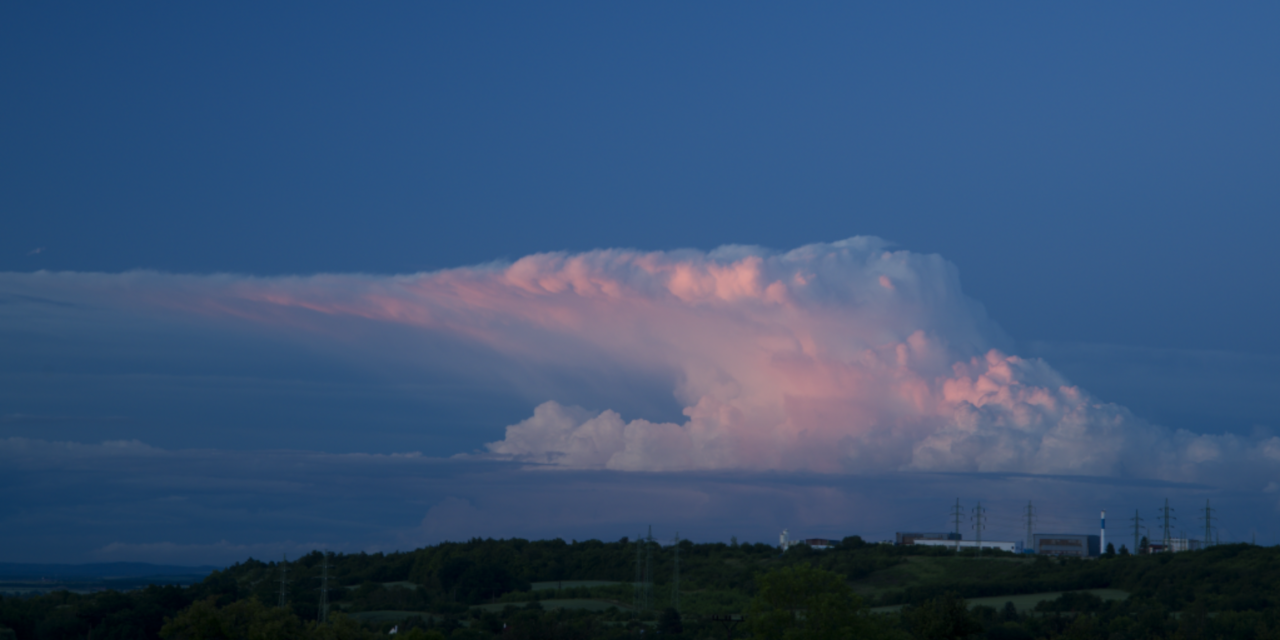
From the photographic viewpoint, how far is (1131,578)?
110750 mm

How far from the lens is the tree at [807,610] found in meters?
55.2

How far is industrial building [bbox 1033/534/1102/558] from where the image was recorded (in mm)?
173750

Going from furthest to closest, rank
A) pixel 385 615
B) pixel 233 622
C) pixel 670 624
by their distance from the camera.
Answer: pixel 385 615 → pixel 670 624 → pixel 233 622

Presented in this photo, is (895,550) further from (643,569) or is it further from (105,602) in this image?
(105,602)

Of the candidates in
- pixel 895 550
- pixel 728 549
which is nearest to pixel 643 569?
pixel 728 549

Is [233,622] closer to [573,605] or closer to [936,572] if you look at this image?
[573,605]

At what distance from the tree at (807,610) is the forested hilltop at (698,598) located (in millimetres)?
79

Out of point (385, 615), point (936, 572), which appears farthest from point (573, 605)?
point (936, 572)

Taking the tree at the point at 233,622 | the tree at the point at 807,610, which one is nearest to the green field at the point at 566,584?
the tree at the point at 233,622

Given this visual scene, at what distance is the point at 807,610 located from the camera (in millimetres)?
56875

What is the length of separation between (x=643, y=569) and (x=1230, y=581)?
71.5 m

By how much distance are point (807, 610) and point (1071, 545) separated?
135114 millimetres

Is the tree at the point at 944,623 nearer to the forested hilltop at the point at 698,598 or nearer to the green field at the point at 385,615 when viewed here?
the forested hilltop at the point at 698,598

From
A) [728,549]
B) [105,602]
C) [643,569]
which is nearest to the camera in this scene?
[105,602]
